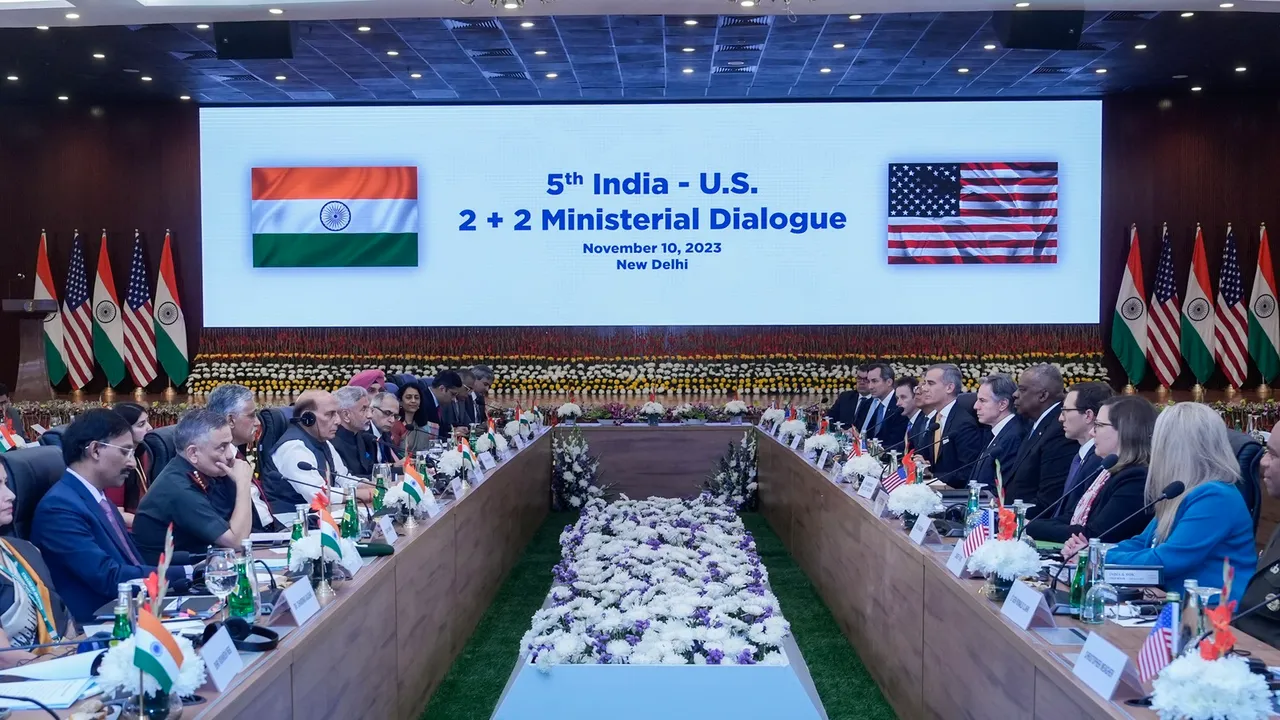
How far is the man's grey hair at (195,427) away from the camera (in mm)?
3619

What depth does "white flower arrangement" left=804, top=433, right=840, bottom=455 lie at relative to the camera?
6227 millimetres

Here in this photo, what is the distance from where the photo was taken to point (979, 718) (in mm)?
2865

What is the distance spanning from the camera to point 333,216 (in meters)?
11.7

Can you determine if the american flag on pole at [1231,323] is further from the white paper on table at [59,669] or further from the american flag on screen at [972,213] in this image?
the white paper on table at [59,669]

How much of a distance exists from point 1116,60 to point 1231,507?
26.2 feet

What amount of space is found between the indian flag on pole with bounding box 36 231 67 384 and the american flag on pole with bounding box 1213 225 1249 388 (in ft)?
38.4

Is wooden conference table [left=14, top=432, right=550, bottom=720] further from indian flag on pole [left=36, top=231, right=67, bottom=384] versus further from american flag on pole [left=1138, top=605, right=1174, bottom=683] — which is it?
indian flag on pole [left=36, top=231, right=67, bottom=384]

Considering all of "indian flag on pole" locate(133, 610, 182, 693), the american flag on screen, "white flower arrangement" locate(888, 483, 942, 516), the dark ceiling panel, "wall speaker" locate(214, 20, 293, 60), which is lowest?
"white flower arrangement" locate(888, 483, 942, 516)

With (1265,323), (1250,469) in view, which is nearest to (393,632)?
(1250,469)

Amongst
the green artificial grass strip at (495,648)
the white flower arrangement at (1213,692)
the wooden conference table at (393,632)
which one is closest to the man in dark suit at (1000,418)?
the green artificial grass strip at (495,648)

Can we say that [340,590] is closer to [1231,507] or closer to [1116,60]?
[1231,507]

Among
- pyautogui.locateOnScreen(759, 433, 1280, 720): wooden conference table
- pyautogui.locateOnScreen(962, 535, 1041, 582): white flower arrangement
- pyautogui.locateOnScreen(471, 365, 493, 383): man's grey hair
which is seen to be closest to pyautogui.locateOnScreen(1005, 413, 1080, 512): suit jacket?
pyautogui.locateOnScreen(759, 433, 1280, 720): wooden conference table

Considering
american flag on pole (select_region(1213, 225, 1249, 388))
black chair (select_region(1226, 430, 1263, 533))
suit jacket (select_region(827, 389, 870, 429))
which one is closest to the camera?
black chair (select_region(1226, 430, 1263, 533))

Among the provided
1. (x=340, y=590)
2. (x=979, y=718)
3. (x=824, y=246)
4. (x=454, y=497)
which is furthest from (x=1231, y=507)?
(x=824, y=246)
